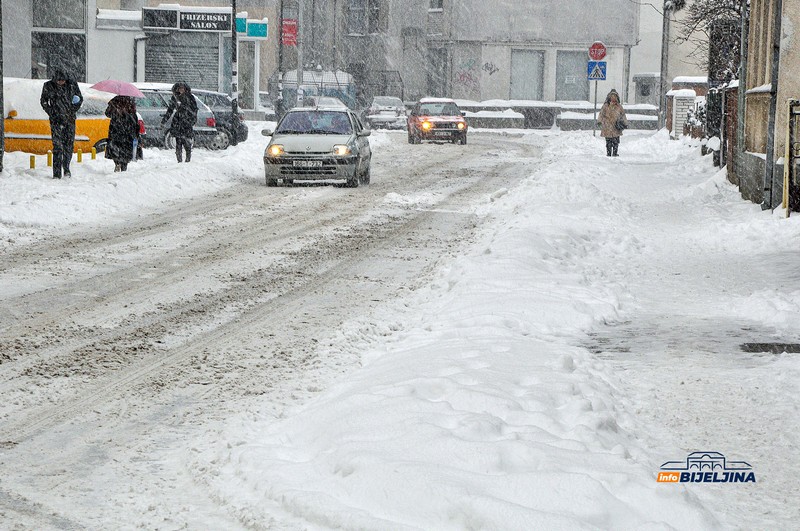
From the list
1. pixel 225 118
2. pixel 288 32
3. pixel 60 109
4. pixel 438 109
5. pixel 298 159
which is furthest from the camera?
→ pixel 288 32

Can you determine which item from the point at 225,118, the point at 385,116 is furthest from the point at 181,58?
the point at 225,118

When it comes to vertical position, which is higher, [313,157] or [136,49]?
[136,49]

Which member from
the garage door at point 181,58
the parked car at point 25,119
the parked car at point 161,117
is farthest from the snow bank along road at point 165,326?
the garage door at point 181,58

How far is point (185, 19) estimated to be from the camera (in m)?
41.4

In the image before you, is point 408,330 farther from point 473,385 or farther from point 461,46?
point 461,46

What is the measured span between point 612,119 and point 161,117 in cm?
1131

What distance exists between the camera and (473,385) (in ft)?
20.6

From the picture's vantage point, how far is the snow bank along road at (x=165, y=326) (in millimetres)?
5219

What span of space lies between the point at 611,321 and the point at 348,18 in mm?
59331

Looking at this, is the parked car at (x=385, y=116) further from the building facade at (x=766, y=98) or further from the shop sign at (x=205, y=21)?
the building facade at (x=766, y=98)

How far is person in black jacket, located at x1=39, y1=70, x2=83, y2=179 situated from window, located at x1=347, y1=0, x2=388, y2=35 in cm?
4625

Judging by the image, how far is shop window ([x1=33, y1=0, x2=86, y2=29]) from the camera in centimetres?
3919

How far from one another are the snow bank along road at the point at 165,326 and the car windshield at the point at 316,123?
13.5 feet

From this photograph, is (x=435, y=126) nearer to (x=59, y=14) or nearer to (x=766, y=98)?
(x=59, y=14)
